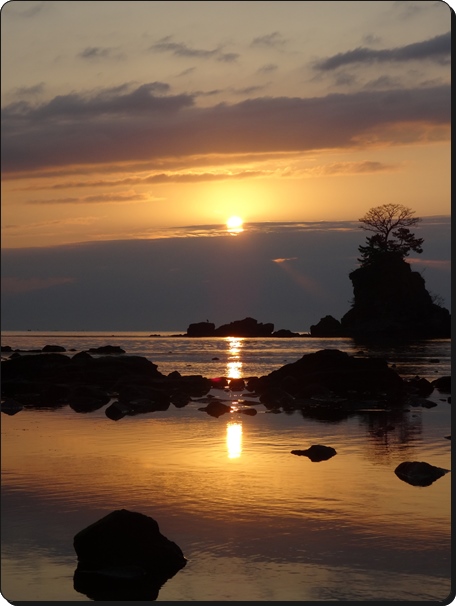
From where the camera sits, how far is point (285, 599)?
13.1 meters

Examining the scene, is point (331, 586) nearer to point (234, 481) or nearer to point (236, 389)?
point (234, 481)

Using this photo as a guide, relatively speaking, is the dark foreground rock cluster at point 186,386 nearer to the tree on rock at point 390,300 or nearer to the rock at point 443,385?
the rock at point 443,385

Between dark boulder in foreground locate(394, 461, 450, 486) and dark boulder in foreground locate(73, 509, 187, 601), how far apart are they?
8656mm

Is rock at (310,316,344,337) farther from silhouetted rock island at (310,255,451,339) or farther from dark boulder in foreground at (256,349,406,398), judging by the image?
dark boulder in foreground at (256,349,406,398)

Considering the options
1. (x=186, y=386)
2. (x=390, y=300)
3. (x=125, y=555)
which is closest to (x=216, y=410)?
(x=186, y=386)

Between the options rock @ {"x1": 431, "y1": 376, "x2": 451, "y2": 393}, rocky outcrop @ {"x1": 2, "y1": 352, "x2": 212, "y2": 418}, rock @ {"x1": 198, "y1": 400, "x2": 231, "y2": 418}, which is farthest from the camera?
rock @ {"x1": 431, "y1": 376, "x2": 451, "y2": 393}

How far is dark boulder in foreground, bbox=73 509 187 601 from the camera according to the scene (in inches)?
550

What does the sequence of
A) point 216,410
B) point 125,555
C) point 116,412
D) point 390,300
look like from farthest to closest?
point 390,300, point 216,410, point 116,412, point 125,555

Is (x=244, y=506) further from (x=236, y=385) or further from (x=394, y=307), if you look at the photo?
(x=394, y=307)

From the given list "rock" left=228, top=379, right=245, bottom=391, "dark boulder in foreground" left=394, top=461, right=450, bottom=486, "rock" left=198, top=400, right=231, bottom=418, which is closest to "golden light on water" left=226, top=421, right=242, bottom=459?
"rock" left=198, top=400, right=231, bottom=418

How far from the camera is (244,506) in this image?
62.5 ft

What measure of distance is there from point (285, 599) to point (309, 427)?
2092cm

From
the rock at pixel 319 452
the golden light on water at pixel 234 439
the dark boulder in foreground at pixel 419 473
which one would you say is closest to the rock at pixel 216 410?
the golden light on water at pixel 234 439

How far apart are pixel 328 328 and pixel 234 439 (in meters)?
145
